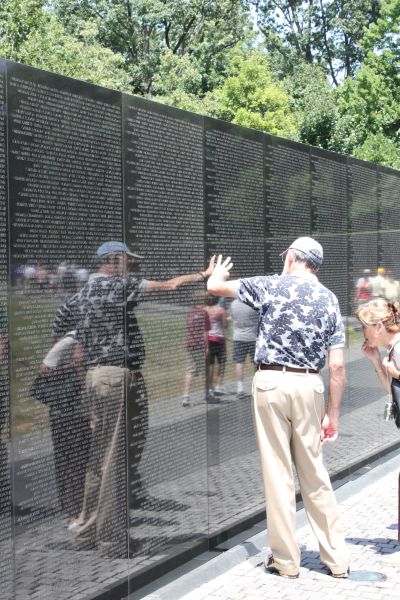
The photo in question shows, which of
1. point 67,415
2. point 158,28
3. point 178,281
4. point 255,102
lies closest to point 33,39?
point 255,102

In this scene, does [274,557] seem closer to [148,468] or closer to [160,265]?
[148,468]

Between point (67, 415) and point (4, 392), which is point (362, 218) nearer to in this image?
point (67, 415)

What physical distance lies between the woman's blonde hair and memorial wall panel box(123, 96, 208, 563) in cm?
110

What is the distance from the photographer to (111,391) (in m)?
5.19

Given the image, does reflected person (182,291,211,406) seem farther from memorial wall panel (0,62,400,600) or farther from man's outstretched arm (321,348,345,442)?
man's outstretched arm (321,348,345,442)

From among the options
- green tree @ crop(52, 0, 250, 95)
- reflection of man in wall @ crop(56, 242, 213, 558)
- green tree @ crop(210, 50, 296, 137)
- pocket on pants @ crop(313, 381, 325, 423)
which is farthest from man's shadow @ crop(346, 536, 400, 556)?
green tree @ crop(52, 0, 250, 95)

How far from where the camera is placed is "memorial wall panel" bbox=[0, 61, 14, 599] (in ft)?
13.9

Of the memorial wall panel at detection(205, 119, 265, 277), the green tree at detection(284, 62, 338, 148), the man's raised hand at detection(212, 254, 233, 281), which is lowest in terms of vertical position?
the man's raised hand at detection(212, 254, 233, 281)

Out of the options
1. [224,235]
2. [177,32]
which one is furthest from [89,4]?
[224,235]

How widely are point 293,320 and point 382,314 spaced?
776 millimetres

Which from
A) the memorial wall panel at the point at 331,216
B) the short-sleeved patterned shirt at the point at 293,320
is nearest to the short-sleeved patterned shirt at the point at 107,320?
the short-sleeved patterned shirt at the point at 293,320

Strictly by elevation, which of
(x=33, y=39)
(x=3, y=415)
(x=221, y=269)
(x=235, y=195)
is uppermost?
(x=33, y=39)

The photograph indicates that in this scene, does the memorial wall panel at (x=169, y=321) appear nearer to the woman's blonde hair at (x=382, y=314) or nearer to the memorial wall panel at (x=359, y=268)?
the woman's blonde hair at (x=382, y=314)

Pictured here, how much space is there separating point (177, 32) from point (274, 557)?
132 feet
